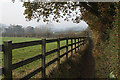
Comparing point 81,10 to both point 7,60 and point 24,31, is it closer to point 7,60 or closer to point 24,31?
point 24,31

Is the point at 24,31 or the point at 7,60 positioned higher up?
the point at 24,31

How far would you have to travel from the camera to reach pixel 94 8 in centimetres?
879

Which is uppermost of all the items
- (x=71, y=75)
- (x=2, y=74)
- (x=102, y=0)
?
(x=102, y=0)

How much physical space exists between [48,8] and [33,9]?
108 cm

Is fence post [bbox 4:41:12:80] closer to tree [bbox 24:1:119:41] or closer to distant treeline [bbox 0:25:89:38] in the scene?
distant treeline [bbox 0:25:89:38]

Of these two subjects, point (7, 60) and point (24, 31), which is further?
point (24, 31)

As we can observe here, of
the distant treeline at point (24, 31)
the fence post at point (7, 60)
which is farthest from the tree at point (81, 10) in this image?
the fence post at point (7, 60)

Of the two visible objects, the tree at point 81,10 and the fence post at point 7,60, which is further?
the tree at point 81,10

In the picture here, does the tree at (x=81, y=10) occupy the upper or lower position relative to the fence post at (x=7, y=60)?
upper

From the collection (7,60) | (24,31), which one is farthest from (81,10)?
(7,60)

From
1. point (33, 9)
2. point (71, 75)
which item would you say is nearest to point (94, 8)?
point (33, 9)

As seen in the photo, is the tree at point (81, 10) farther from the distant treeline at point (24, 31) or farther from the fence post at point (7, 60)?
the fence post at point (7, 60)

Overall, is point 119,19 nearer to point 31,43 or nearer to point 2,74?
point 31,43

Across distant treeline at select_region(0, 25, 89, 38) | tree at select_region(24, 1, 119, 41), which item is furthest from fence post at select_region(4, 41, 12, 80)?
tree at select_region(24, 1, 119, 41)
